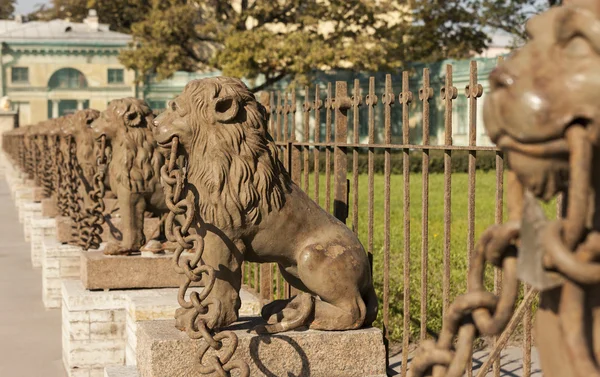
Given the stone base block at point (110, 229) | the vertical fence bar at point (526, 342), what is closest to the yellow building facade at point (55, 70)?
the stone base block at point (110, 229)

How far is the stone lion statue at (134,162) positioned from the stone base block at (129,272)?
0.39m

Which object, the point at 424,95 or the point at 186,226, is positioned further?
the point at 424,95

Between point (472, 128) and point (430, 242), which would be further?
point (430, 242)

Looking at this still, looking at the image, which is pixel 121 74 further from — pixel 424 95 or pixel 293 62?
pixel 424 95

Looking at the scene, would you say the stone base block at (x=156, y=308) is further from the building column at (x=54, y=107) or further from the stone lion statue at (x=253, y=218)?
the building column at (x=54, y=107)

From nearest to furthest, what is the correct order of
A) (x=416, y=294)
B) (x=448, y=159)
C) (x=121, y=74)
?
(x=448, y=159) → (x=416, y=294) → (x=121, y=74)

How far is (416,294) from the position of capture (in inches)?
359

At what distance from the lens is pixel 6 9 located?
249 ft

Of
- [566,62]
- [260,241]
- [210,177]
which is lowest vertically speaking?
[260,241]

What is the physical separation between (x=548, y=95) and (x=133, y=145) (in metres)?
5.99

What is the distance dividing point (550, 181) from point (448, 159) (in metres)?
2.85

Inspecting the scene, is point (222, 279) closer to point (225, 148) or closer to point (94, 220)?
point (225, 148)

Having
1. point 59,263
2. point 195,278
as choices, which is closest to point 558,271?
point 195,278

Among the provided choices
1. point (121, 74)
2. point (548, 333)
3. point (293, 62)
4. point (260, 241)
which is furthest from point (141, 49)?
point (548, 333)
